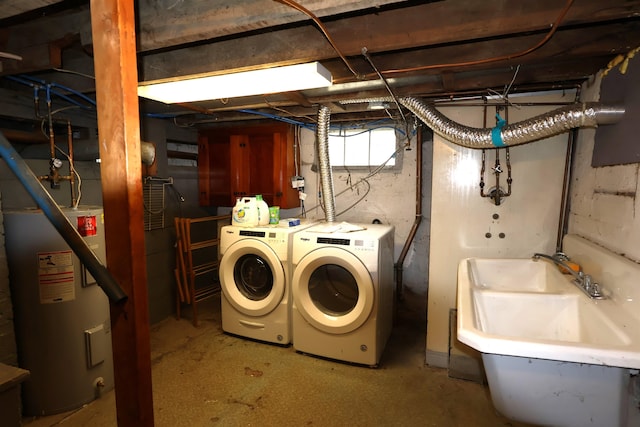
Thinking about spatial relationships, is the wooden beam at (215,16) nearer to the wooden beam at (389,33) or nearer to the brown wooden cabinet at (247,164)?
the wooden beam at (389,33)

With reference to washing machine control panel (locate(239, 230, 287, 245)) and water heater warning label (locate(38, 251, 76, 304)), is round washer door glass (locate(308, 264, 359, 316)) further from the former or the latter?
water heater warning label (locate(38, 251, 76, 304))

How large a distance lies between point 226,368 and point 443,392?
5.08 feet

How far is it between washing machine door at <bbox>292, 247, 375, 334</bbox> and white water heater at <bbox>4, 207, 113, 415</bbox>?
1.39 metres

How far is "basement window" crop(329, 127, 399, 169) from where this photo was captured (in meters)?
3.19

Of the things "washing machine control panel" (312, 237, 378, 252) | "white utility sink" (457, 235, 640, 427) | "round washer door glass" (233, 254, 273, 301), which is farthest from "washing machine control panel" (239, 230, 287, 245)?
"white utility sink" (457, 235, 640, 427)

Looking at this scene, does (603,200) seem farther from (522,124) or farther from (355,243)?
(355,243)

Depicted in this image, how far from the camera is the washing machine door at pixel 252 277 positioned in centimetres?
265

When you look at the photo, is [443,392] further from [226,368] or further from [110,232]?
[110,232]

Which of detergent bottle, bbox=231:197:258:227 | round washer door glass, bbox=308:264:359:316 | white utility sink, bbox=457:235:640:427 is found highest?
detergent bottle, bbox=231:197:258:227

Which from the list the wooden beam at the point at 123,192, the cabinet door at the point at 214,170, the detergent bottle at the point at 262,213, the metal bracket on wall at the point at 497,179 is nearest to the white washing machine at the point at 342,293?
the detergent bottle at the point at 262,213

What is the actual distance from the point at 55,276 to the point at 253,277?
140 cm

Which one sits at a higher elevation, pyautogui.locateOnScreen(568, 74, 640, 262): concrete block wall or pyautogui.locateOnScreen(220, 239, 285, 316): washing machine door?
pyautogui.locateOnScreen(568, 74, 640, 262): concrete block wall

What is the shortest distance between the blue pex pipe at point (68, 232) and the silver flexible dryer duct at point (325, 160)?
1.97m

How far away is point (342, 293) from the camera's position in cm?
278
